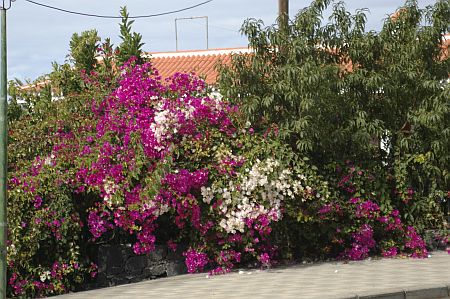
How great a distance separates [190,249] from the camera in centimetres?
1443

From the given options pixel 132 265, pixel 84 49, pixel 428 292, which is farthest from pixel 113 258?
pixel 84 49

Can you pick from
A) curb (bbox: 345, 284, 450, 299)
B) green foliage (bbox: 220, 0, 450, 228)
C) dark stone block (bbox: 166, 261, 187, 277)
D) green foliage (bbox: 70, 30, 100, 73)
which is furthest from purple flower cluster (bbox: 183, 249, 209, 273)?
green foliage (bbox: 70, 30, 100, 73)

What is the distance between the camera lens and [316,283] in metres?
12.5

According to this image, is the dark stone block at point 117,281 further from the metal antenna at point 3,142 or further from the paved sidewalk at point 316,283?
the metal antenna at point 3,142

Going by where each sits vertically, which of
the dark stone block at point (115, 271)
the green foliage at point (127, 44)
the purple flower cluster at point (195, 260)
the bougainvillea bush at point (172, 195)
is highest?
the green foliage at point (127, 44)

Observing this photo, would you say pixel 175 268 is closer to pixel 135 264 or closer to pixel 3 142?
pixel 135 264

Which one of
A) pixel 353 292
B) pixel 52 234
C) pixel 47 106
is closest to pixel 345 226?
pixel 353 292

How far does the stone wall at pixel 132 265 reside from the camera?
46.6 ft

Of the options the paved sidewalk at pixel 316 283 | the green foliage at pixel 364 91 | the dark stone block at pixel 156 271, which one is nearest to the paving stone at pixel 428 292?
the paved sidewalk at pixel 316 283

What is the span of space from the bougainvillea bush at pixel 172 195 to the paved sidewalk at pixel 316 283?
609mm

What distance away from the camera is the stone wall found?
14219mm

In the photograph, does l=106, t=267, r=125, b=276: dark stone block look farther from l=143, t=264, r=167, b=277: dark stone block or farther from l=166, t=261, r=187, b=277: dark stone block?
l=166, t=261, r=187, b=277: dark stone block

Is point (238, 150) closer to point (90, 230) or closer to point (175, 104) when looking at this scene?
point (175, 104)

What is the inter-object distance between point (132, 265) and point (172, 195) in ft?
4.72
